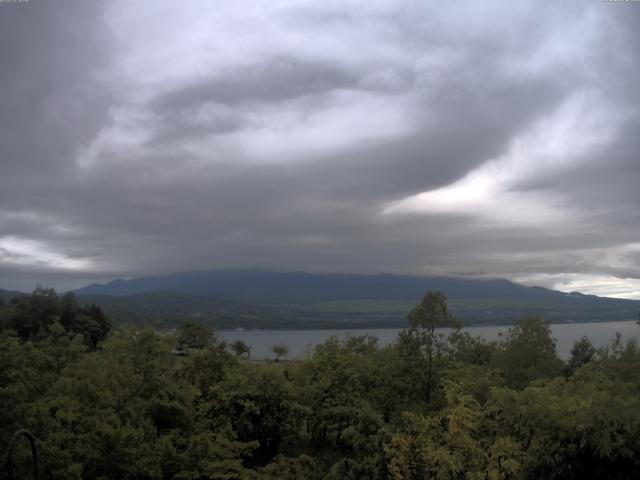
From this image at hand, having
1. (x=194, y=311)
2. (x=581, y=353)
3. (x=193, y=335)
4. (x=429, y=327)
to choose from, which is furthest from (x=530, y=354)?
(x=194, y=311)

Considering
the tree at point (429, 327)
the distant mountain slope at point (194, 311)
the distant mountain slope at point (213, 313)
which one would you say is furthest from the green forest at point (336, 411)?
the distant mountain slope at point (194, 311)

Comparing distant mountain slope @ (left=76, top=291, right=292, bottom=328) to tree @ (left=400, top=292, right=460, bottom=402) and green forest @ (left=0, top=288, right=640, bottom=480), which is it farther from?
tree @ (left=400, top=292, right=460, bottom=402)

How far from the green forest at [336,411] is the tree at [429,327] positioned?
0.05m

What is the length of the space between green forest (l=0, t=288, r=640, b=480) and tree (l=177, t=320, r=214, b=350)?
12.5 m

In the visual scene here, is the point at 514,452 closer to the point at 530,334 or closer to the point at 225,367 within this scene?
the point at 530,334

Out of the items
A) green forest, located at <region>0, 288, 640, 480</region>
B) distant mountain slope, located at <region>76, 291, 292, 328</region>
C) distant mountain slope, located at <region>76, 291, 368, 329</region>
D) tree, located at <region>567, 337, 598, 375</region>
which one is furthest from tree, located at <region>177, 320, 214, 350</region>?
distant mountain slope, located at <region>76, 291, 292, 328</region>

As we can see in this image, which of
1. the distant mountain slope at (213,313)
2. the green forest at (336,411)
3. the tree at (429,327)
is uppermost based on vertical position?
the tree at (429,327)

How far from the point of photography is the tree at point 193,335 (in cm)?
3909

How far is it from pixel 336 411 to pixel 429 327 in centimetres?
460

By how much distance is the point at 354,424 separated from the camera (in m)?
19.4

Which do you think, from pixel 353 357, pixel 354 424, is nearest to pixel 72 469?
pixel 354 424

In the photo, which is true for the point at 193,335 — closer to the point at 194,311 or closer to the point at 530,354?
the point at 530,354

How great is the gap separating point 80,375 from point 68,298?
→ 4887 cm

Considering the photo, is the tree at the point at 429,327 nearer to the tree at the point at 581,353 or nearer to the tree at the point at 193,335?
the tree at the point at 581,353
